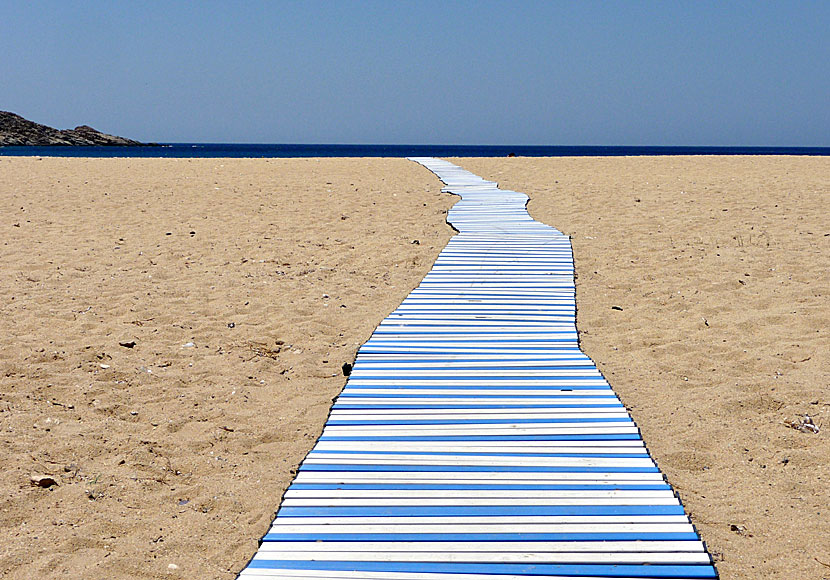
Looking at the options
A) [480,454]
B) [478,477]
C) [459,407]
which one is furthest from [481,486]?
[459,407]

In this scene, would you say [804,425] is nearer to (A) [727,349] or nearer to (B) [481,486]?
(A) [727,349]

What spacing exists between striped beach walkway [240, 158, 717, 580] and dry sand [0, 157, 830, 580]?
247mm

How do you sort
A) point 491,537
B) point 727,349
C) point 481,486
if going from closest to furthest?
1. point 491,537
2. point 481,486
3. point 727,349

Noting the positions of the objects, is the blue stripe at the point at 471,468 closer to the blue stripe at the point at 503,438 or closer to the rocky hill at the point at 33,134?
the blue stripe at the point at 503,438

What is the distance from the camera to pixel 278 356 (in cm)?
471

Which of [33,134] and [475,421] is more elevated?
[33,134]

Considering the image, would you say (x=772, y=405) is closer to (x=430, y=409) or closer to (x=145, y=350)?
(x=430, y=409)

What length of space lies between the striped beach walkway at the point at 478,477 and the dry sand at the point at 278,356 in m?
0.25

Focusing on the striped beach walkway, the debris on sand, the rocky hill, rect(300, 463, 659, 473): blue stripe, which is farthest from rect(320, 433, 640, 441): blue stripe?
the rocky hill

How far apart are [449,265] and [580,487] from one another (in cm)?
406

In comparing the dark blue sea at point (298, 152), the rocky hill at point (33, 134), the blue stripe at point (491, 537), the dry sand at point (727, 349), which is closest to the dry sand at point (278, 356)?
the dry sand at point (727, 349)

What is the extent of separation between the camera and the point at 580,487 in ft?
9.13

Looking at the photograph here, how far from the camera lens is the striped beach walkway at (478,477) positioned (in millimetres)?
2373

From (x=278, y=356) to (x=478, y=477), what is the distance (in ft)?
7.19
